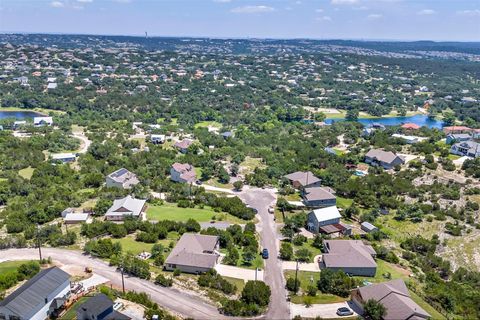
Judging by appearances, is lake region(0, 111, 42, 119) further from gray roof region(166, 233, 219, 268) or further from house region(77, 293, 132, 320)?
house region(77, 293, 132, 320)

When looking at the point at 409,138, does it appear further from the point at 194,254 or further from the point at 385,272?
the point at 194,254

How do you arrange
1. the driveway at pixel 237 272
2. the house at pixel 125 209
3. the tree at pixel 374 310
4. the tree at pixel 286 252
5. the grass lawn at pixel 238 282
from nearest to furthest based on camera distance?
the tree at pixel 374 310 → the grass lawn at pixel 238 282 → the driveway at pixel 237 272 → the tree at pixel 286 252 → the house at pixel 125 209

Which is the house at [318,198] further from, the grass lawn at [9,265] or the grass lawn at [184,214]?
the grass lawn at [9,265]

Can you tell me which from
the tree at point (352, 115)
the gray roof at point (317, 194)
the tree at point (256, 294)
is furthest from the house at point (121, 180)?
the tree at point (352, 115)

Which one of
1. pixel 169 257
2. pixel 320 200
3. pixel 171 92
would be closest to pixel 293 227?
pixel 320 200

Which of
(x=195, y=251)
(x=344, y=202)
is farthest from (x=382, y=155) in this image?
(x=195, y=251)

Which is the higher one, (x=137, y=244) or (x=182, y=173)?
(x=182, y=173)

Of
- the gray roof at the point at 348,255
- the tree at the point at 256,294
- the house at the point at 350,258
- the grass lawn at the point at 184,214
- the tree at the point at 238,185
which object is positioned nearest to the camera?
the tree at the point at 256,294
